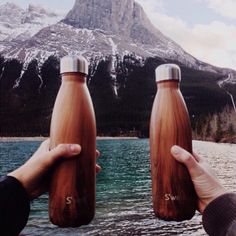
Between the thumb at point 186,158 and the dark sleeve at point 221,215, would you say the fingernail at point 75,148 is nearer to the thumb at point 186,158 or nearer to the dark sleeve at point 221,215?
the thumb at point 186,158

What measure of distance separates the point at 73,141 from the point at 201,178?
0.48 m

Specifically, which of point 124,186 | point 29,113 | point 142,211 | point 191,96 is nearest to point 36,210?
point 142,211

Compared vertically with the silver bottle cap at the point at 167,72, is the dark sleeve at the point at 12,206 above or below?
below

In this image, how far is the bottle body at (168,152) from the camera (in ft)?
4.56

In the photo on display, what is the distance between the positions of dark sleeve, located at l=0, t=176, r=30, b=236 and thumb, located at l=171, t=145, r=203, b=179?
57cm

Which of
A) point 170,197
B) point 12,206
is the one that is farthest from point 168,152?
point 12,206

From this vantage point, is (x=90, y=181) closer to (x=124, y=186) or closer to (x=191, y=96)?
(x=124, y=186)

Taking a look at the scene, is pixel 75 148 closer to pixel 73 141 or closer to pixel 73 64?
pixel 73 141

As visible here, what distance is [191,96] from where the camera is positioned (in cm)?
17662

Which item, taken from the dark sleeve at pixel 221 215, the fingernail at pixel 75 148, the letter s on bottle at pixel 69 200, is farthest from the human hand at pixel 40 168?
the dark sleeve at pixel 221 215

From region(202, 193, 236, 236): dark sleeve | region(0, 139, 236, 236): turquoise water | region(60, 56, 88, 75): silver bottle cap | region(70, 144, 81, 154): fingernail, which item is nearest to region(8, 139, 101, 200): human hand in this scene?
region(70, 144, 81, 154): fingernail

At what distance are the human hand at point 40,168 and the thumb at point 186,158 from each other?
0.33 metres

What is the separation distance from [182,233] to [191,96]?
160493 millimetres

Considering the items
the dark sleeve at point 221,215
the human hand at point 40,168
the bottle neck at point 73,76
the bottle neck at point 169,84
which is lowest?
the dark sleeve at point 221,215
